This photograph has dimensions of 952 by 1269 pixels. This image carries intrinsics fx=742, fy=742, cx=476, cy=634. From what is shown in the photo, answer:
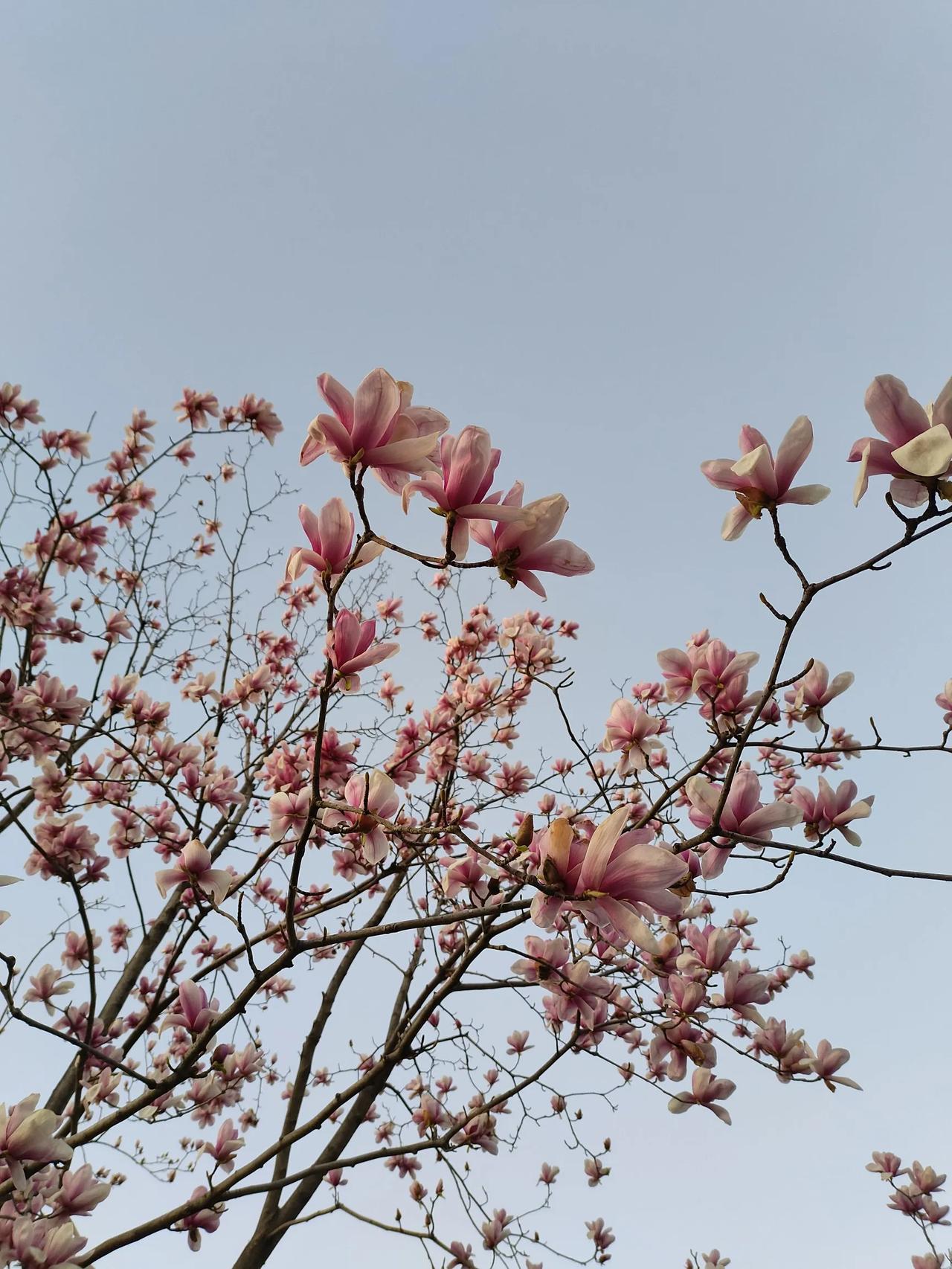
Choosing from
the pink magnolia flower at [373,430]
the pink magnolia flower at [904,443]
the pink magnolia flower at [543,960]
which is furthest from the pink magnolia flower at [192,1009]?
the pink magnolia flower at [904,443]

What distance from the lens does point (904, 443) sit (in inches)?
47.3

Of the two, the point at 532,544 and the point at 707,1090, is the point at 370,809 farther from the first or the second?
the point at 707,1090

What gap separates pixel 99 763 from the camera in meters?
3.14

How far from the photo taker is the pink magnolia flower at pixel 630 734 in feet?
6.69

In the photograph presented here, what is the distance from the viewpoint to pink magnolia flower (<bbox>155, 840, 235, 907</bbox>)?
1.84 metres

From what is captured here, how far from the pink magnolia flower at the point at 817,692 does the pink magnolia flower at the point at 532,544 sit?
912 millimetres

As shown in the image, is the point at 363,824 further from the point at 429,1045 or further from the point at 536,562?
the point at 429,1045

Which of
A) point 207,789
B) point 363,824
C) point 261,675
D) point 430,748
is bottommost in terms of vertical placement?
point 363,824

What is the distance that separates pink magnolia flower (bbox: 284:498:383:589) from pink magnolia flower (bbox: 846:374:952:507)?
2.80 feet

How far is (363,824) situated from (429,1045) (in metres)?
1.03

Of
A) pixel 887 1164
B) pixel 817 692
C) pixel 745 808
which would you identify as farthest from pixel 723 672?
pixel 887 1164

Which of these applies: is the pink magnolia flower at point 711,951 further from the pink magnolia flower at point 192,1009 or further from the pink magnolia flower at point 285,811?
the pink magnolia flower at point 192,1009

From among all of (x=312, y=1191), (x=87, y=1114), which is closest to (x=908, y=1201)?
(x=312, y=1191)

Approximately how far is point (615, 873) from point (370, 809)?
752 mm
